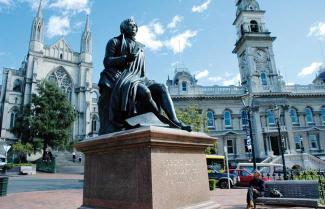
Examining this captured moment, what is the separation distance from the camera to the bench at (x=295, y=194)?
7.51 m

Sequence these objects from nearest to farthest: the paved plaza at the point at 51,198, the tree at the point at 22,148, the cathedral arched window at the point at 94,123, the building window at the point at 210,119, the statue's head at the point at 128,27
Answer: the statue's head at the point at 128,27 < the paved plaza at the point at 51,198 < the tree at the point at 22,148 < the building window at the point at 210,119 < the cathedral arched window at the point at 94,123

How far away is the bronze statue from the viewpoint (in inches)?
161

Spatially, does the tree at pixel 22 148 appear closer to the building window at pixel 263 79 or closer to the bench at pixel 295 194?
the bench at pixel 295 194

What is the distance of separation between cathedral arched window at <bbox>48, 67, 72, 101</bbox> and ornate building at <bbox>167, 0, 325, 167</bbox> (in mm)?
22392

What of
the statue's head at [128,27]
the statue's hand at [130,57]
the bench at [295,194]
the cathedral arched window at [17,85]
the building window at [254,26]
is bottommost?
the bench at [295,194]

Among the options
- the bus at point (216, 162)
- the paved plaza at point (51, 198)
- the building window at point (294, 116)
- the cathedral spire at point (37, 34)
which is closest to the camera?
the paved plaza at point (51, 198)

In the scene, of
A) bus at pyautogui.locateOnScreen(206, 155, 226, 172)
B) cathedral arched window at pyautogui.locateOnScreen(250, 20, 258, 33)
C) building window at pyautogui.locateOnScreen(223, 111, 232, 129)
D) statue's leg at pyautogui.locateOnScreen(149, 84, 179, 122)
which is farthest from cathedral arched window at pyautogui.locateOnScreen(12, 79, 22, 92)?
statue's leg at pyautogui.locateOnScreen(149, 84, 179, 122)

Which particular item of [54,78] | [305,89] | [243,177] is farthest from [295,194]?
[54,78]

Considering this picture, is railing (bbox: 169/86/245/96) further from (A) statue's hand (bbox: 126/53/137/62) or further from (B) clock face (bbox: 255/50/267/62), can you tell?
(A) statue's hand (bbox: 126/53/137/62)

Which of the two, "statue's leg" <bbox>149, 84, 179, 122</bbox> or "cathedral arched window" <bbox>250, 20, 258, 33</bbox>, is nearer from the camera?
"statue's leg" <bbox>149, 84, 179, 122</bbox>

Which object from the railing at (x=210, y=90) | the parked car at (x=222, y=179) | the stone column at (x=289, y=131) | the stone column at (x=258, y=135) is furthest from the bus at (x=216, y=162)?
the stone column at (x=289, y=131)

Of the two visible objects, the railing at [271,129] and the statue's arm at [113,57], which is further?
the railing at [271,129]

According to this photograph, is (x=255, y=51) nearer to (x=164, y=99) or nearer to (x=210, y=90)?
(x=210, y=90)

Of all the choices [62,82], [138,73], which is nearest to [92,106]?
[62,82]
